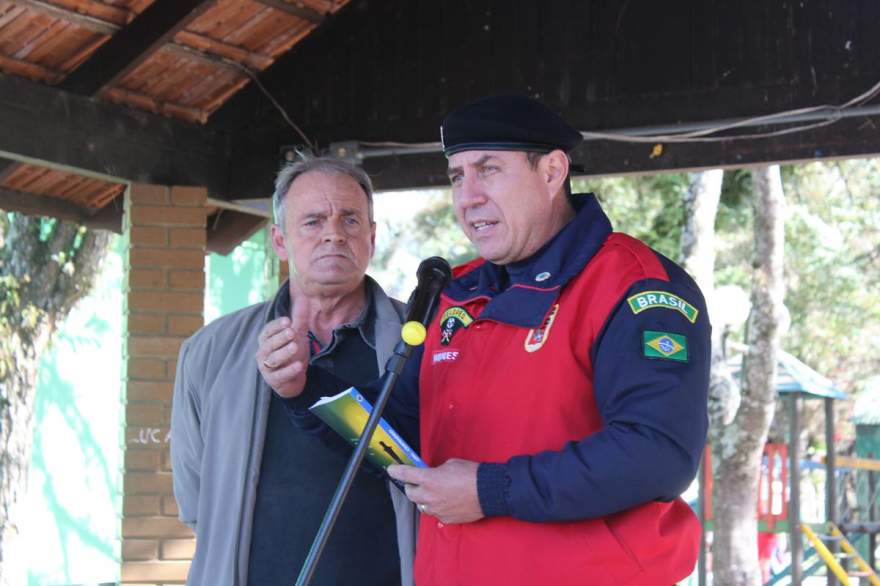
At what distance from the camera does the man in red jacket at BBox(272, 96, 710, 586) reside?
1.97 meters

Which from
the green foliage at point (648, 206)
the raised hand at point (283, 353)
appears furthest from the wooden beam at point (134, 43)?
the green foliage at point (648, 206)

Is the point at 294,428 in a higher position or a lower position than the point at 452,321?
lower

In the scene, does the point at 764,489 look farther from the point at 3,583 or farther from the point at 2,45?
the point at 2,45

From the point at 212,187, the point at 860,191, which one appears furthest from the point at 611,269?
the point at 860,191

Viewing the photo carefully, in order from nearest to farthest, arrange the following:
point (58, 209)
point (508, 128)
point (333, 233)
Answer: point (508, 128) → point (333, 233) → point (58, 209)

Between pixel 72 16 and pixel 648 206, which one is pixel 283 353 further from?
pixel 648 206

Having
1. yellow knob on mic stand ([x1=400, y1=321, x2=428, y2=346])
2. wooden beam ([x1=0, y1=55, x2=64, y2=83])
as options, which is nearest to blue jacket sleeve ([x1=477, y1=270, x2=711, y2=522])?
yellow knob on mic stand ([x1=400, y1=321, x2=428, y2=346])

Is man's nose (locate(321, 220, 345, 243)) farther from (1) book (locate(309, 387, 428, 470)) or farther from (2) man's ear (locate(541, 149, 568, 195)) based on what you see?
(2) man's ear (locate(541, 149, 568, 195))

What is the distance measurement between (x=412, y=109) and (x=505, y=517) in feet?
12.8

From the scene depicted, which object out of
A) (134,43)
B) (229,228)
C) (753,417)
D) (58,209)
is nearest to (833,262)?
(753,417)

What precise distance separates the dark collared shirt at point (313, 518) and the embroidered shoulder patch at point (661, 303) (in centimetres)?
99

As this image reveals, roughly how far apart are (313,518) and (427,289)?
0.82m

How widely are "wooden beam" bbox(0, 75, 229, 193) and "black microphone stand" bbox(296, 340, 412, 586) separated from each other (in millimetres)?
3297

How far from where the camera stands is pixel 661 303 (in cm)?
204
